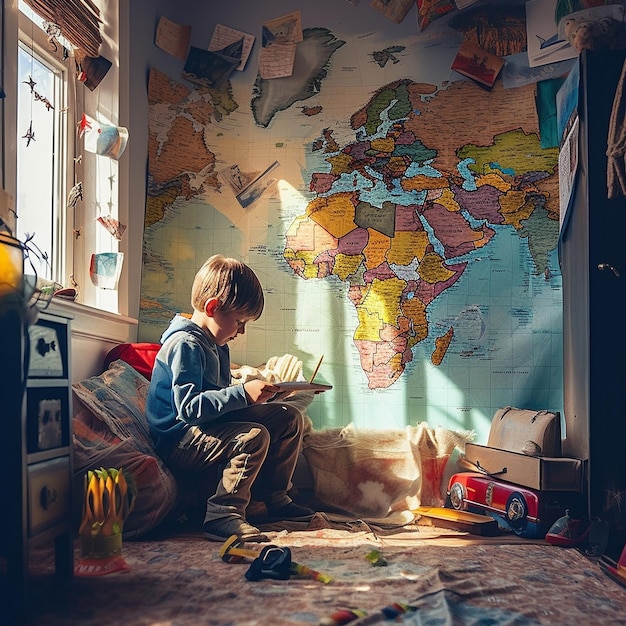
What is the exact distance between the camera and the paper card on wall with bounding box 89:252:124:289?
10.00ft

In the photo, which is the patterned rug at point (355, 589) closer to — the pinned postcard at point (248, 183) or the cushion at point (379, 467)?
the cushion at point (379, 467)

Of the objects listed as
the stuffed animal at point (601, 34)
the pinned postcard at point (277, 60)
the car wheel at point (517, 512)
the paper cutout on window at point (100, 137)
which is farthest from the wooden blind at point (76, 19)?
the car wheel at point (517, 512)

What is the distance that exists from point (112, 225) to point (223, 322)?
85 centimetres

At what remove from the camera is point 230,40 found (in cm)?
354

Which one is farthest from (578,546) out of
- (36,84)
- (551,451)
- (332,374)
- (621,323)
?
(36,84)

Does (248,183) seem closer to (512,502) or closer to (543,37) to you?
(543,37)

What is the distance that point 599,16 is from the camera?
2551 millimetres

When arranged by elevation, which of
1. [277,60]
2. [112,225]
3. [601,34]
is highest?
[277,60]

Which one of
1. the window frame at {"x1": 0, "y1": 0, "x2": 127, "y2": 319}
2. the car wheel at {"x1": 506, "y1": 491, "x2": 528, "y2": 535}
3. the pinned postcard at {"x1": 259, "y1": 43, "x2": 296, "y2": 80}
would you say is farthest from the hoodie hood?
the pinned postcard at {"x1": 259, "y1": 43, "x2": 296, "y2": 80}

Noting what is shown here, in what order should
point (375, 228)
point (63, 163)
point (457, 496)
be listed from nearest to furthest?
1. point (457, 496)
2. point (63, 163)
3. point (375, 228)

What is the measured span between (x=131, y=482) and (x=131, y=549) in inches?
8.3

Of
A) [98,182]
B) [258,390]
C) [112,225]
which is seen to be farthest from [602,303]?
[98,182]

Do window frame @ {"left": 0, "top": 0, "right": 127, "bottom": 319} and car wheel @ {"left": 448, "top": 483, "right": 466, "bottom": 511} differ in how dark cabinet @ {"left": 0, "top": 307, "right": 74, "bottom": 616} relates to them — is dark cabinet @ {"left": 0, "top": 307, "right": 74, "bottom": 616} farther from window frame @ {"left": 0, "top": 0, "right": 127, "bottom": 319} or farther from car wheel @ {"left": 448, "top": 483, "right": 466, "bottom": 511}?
car wheel @ {"left": 448, "top": 483, "right": 466, "bottom": 511}

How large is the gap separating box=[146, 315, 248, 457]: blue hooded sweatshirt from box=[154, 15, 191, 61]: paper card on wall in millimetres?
1557
